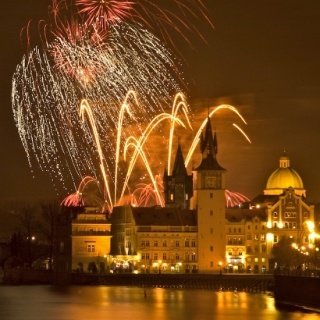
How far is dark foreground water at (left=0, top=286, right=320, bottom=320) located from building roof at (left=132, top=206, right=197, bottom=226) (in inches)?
1029

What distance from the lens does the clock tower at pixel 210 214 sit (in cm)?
17400

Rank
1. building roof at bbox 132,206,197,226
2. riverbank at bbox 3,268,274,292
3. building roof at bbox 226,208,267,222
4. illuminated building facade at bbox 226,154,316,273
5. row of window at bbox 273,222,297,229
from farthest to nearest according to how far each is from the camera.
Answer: row of window at bbox 273,222,297,229 < building roof at bbox 226,208,267,222 < illuminated building facade at bbox 226,154,316,273 < building roof at bbox 132,206,197,226 < riverbank at bbox 3,268,274,292

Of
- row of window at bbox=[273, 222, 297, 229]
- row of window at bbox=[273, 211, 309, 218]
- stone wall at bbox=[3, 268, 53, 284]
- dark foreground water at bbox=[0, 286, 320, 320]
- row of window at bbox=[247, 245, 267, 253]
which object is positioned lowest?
dark foreground water at bbox=[0, 286, 320, 320]

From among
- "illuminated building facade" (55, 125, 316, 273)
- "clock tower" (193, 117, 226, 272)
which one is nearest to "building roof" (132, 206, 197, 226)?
"illuminated building facade" (55, 125, 316, 273)

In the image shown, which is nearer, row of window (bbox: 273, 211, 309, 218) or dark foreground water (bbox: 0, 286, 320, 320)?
dark foreground water (bbox: 0, 286, 320, 320)

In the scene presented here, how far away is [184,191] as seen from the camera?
7736 inches

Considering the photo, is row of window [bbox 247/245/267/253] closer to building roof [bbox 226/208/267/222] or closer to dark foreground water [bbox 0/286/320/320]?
building roof [bbox 226/208/267/222]

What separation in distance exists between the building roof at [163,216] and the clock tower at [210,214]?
2029 millimetres

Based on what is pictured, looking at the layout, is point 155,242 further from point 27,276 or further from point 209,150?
point 27,276

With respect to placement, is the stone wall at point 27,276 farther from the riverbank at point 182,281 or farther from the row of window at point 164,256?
the row of window at point 164,256

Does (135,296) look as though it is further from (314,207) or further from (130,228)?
(314,207)

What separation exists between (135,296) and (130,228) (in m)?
40.3

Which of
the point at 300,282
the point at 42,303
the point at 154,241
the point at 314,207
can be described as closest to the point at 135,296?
the point at 42,303

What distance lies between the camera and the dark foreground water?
109 m
